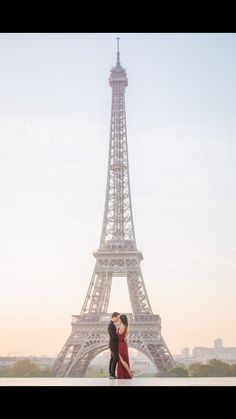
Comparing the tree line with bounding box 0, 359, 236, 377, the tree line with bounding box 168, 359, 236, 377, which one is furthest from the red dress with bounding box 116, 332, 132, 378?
the tree line with bounding box 168, 359, 236, 377

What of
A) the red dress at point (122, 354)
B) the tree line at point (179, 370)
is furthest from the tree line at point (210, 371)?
the red dress at point (122, 354)

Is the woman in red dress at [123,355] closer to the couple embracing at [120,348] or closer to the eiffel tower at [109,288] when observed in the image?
the couple embracing at [120,348]

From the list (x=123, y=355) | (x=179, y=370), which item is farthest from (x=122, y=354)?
(x=179, y=370)

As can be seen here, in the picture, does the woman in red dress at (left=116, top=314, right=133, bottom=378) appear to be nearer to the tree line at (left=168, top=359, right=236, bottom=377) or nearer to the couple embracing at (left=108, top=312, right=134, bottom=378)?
the couple embracing at (left=108, top=312, right=134, bottom=378)

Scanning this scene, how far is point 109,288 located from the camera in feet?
85.0

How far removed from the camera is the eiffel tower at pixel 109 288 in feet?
80.7

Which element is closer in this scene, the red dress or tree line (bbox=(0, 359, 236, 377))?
the red dress

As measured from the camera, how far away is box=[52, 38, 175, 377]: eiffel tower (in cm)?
2461

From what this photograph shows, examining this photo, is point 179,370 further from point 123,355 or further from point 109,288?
point 123,355

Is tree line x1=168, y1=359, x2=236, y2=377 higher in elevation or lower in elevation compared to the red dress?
higher

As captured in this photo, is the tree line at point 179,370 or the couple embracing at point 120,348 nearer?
the couple embracing at point 120,348

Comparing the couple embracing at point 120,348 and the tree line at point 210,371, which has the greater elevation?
the tree line at point 210,371
